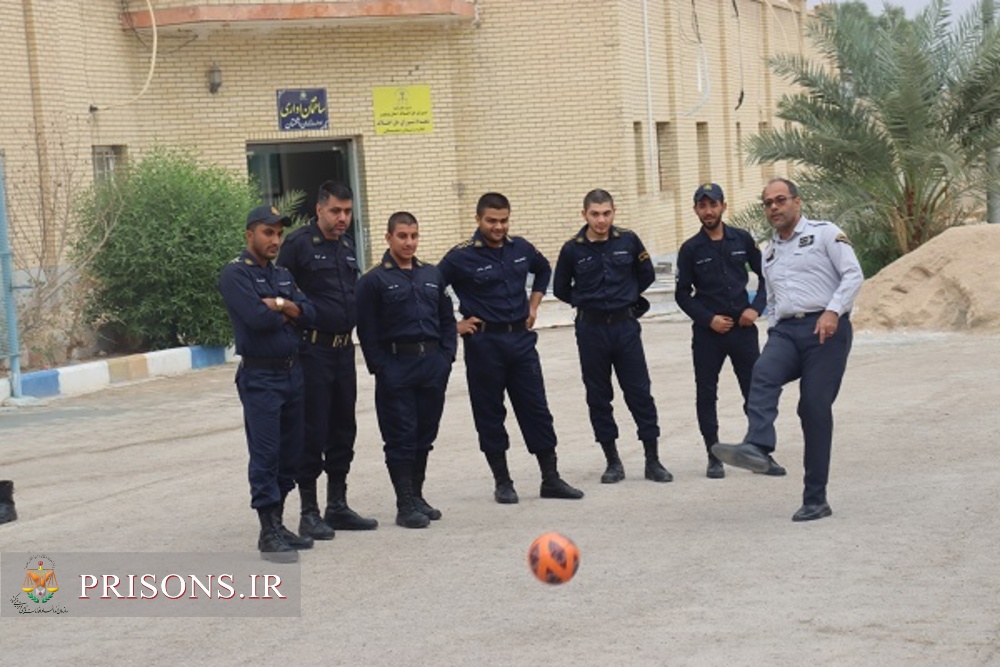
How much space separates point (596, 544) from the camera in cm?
880

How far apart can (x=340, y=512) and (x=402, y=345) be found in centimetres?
100

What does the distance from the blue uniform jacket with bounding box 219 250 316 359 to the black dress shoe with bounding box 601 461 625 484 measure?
265 centimetres

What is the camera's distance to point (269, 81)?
2466 centimetres

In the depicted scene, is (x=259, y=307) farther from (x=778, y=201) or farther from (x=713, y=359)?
(x=713, y=359)

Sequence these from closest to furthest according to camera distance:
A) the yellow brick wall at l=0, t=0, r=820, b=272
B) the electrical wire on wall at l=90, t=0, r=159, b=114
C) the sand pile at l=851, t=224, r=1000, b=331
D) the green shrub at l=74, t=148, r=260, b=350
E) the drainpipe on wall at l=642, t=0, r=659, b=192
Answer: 1. the sand pile at l=851, t=224, r=1000, b=331
2. the green shrub at l=74, t=148, r=260, b=350
3. the electrical wire on wall at l=90, t=0, r=159, b=114
4. the yellow brick wall at l=0, t=0, r=820, b=272
5. the drainpipe on wall at l=642, t=0, r=659, b=192

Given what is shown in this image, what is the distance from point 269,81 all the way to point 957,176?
9.80 metres

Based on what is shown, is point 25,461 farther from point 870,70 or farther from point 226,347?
point 870,70

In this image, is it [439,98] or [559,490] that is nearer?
[559,490]

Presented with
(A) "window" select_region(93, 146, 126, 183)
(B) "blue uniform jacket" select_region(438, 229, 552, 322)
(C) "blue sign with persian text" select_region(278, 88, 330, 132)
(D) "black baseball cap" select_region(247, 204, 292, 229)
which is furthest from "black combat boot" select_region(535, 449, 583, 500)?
(C) "blue sign with persian text" select_region(278, 88, 330, 132)

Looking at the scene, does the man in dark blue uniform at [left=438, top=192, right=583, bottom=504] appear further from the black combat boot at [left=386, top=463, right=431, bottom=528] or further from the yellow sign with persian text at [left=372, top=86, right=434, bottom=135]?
the yellow sign with persian text at [left=372, top=86, right=434, bottom=135]

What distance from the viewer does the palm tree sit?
836 inches

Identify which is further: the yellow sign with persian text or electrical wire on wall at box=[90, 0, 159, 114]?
the yellow sign with persian text

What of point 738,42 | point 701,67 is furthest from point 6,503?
point 738,42

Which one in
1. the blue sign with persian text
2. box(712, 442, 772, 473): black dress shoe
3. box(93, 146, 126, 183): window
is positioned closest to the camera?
box(712, 442, 772, 473): black dress shoe
